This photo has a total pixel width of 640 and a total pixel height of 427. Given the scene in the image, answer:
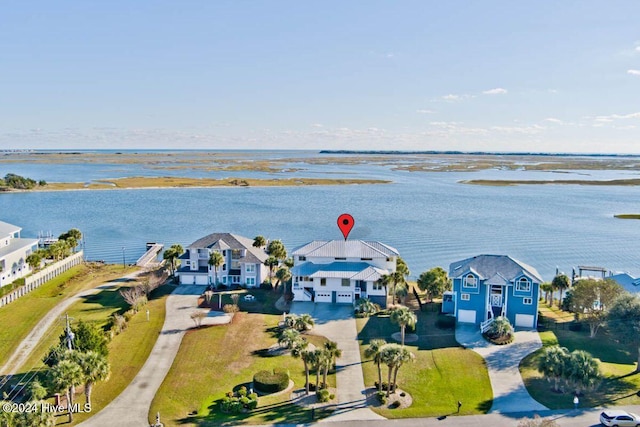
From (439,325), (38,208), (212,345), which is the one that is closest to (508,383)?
(439,325)

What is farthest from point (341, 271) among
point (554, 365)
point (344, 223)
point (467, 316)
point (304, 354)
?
point (554, 365)

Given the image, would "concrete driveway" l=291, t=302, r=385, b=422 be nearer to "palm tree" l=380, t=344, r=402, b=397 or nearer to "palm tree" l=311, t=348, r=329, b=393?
"palm tree" l=311, t=348, r=329, b=393

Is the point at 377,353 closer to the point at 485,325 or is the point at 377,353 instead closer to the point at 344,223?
the point at 485,325

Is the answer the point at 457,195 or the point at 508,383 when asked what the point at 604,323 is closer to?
the point at 508,383

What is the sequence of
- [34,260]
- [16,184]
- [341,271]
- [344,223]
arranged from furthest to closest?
1. [16,184]
2. [344,223]
3. [34,260]
4. [341,271]

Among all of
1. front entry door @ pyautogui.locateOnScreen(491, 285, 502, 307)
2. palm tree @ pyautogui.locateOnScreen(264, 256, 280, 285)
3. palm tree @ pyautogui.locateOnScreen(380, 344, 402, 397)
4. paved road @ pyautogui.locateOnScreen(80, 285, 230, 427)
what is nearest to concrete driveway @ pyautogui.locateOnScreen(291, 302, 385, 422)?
palm tree @ pyautogui.locateOnScreen(380, 344, 402, 397)

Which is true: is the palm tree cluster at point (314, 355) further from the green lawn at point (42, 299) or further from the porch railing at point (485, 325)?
the green lawn at point (42, 299)

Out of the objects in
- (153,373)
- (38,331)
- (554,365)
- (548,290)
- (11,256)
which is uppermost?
(11,256)

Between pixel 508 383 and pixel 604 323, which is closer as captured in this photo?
pixel 508 383
